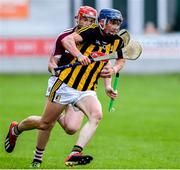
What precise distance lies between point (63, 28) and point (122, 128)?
16.5m

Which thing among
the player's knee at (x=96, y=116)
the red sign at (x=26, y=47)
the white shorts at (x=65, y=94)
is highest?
the white shorts at (x=65, y=94)

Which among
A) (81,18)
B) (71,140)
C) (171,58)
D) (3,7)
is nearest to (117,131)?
(71,140)

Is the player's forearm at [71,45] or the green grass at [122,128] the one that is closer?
the player's forearm at [71,45]

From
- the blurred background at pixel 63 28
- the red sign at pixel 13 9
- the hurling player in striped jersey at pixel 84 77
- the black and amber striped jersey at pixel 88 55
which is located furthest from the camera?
the red sign at pixel 13 9

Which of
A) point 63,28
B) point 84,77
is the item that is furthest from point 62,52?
→ point 63,28

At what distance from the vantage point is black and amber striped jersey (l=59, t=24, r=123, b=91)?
1105 cm

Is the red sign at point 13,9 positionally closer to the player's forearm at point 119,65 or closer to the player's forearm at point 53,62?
the player's forearm at point 53,62

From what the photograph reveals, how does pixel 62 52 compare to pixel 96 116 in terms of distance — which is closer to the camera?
pixel 96 116

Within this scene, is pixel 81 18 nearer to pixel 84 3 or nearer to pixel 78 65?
pixel 78 65

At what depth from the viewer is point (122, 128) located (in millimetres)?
17047

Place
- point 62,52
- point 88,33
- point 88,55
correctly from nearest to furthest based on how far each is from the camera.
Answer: point 88,33, point 88,55, point 62,52

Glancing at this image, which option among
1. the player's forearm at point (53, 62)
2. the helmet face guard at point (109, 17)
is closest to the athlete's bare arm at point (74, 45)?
the helmet face guard at point (109, 17)

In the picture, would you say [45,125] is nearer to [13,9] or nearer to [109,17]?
[109,17]

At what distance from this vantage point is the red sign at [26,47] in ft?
103
